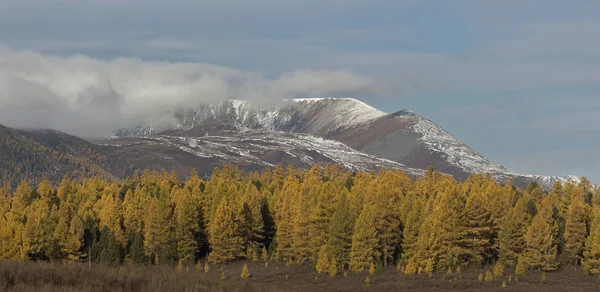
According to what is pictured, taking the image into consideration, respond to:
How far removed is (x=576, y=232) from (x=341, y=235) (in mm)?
37313

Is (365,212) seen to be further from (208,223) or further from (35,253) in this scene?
(35,253)

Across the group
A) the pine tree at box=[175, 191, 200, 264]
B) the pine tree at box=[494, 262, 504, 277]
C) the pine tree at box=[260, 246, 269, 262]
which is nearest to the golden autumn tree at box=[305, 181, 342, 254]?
the pine tree at box=[260, 246, 269, 262]

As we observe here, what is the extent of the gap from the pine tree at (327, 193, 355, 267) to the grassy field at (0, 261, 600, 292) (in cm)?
475

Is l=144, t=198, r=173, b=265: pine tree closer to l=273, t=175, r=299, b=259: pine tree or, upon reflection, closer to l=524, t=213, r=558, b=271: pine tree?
l=273, t=175, r=299, b=259: pine tree

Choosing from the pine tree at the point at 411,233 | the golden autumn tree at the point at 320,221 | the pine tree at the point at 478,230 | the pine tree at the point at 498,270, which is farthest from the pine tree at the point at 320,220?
the pine tree at the point at 498,270

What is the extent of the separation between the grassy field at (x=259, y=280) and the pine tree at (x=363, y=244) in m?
3.03

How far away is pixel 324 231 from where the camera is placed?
4737 inches

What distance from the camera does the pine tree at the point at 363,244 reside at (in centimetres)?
11244

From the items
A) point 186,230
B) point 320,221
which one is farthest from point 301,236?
point 186,230

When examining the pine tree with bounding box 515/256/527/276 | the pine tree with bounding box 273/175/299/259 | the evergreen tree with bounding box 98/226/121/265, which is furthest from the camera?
the pine tree with bounding box 273/175/299/259

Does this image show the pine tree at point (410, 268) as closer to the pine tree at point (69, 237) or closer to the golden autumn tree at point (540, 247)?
the golden autumn tree at point (540, 247)

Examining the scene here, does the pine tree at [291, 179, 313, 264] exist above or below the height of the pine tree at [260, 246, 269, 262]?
above

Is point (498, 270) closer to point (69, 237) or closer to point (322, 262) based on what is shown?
point (322, 262)

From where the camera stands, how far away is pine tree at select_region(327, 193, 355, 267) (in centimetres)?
11525
